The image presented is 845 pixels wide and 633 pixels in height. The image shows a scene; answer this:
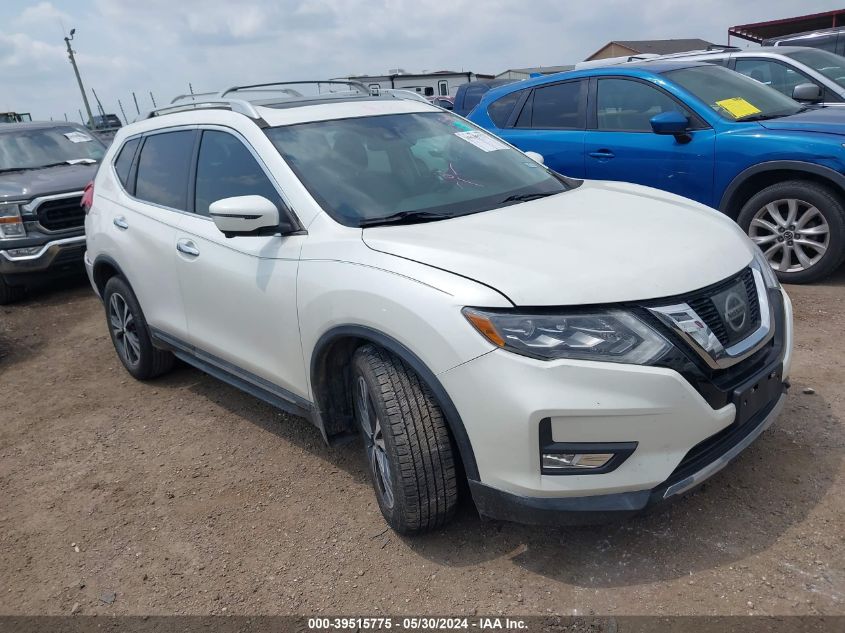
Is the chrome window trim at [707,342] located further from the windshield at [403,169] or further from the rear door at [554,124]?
the rear door at [554,124]

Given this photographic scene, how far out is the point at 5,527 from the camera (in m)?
3.21

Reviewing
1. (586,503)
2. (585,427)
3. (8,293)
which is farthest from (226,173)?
(8,293)

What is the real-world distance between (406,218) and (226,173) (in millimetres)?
1119

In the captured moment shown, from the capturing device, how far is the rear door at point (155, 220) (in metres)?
3.77

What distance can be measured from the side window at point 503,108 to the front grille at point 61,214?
4373mm

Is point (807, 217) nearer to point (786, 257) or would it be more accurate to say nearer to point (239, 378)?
point (786, 257)

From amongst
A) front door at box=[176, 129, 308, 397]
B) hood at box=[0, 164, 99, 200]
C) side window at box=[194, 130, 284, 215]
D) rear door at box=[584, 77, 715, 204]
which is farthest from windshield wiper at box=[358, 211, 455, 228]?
hood at box=[0, 164, 99, 200]

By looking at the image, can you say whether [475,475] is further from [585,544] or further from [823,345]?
[823,345]

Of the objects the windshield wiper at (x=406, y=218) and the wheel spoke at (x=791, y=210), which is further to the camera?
the wheel spoke at (x=791, y=210)

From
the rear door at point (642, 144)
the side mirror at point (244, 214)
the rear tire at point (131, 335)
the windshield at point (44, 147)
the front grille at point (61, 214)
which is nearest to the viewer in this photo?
the side mirror at point (244, 214)

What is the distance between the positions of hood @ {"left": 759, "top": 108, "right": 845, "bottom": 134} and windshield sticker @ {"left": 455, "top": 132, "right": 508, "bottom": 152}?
8.06 feet

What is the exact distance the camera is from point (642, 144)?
5.49 meters

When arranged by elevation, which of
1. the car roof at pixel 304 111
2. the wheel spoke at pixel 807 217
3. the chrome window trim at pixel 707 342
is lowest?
the wheel spoke at pixel 807 217

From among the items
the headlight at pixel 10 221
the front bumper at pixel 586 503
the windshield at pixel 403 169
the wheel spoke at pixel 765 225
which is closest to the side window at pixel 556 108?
the wheel spoke at pixel 765 225
